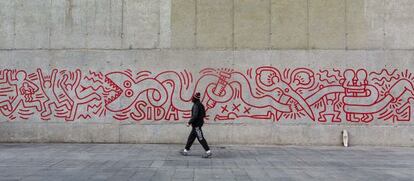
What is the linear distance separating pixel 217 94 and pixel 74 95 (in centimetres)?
448

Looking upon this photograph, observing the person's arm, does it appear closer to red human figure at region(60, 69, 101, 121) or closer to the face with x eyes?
the face with x eyes

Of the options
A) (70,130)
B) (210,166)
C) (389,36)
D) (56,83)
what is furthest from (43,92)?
(389,36)

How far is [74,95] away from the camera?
13961mm

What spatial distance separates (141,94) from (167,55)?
1.47 m

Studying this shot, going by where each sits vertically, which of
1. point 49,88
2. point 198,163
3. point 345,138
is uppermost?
point 49,88

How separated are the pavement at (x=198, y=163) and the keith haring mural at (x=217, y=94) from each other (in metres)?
1.05

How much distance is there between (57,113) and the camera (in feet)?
45.8

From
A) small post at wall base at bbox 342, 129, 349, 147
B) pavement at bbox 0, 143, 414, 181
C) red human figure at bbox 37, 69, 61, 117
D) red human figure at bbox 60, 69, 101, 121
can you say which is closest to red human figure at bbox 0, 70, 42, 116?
red human figure at bbox 37, 69, 61, 117

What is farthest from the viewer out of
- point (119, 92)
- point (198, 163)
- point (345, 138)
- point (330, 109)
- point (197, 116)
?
point (119, 92)

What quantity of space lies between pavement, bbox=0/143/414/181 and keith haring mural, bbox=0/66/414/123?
1052 millimetres

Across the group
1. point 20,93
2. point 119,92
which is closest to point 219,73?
point 119,92

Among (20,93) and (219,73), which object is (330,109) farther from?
(20,93)

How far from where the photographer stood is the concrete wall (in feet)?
45.3

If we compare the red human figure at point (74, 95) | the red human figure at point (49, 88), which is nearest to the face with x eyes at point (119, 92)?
the red human figure at point (74, 95)
